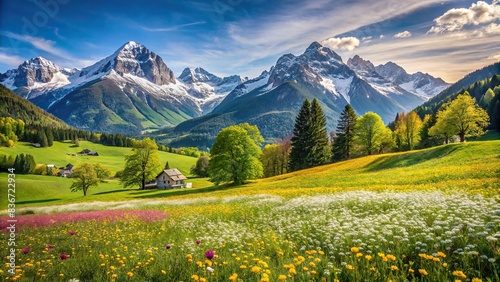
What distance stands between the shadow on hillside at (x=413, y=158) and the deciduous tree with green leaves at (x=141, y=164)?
5413 cm

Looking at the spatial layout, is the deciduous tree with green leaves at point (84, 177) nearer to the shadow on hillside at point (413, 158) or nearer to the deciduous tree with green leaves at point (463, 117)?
the shadow on hillside at point (413, 158)

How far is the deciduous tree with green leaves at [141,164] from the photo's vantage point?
2857 inches

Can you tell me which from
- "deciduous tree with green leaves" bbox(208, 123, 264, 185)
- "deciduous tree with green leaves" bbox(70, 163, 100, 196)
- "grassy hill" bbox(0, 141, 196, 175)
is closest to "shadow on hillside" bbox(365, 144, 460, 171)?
"deciduous tree with green leaves" bbox(208, 123, 264, 185)

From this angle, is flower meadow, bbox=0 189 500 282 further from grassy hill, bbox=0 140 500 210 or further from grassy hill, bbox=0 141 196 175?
grassy hill, bbox=0 141 196 175

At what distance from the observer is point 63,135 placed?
196 metres

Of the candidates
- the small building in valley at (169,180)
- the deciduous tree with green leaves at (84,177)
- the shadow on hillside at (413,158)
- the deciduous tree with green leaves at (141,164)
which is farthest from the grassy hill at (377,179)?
the small building in valley at (169,180)

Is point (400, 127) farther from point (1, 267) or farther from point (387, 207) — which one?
point (1, 267)

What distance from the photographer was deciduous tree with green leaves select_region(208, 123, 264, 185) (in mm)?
54156

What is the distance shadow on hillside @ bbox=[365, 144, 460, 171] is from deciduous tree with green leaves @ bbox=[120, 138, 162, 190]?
54127mm

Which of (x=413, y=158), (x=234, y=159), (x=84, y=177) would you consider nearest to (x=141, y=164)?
(x=84, y=177)

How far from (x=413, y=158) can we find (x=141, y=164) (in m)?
62.7

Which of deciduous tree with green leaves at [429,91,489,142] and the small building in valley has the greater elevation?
deciduous tree with green leaves at [429,91,489,142]

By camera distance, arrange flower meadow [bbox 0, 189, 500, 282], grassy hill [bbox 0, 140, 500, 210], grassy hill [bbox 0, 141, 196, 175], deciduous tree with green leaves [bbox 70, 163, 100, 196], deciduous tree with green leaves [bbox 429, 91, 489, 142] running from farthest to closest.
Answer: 1. grassy hill [bbox 0, 141, 196, 175]
2. deciduous tree with green leaves [bbox 70, 163, 100, 196]
3. deciduous tree with green leaves [bbox 429, 91, 489, 142]
4. grassy hill [bbox 0, 140, 500, 210]
5. flower meadow [bbox 0, 189, 500, 282]

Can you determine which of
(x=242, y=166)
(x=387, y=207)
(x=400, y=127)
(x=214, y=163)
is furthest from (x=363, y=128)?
(x=387, y=207)
